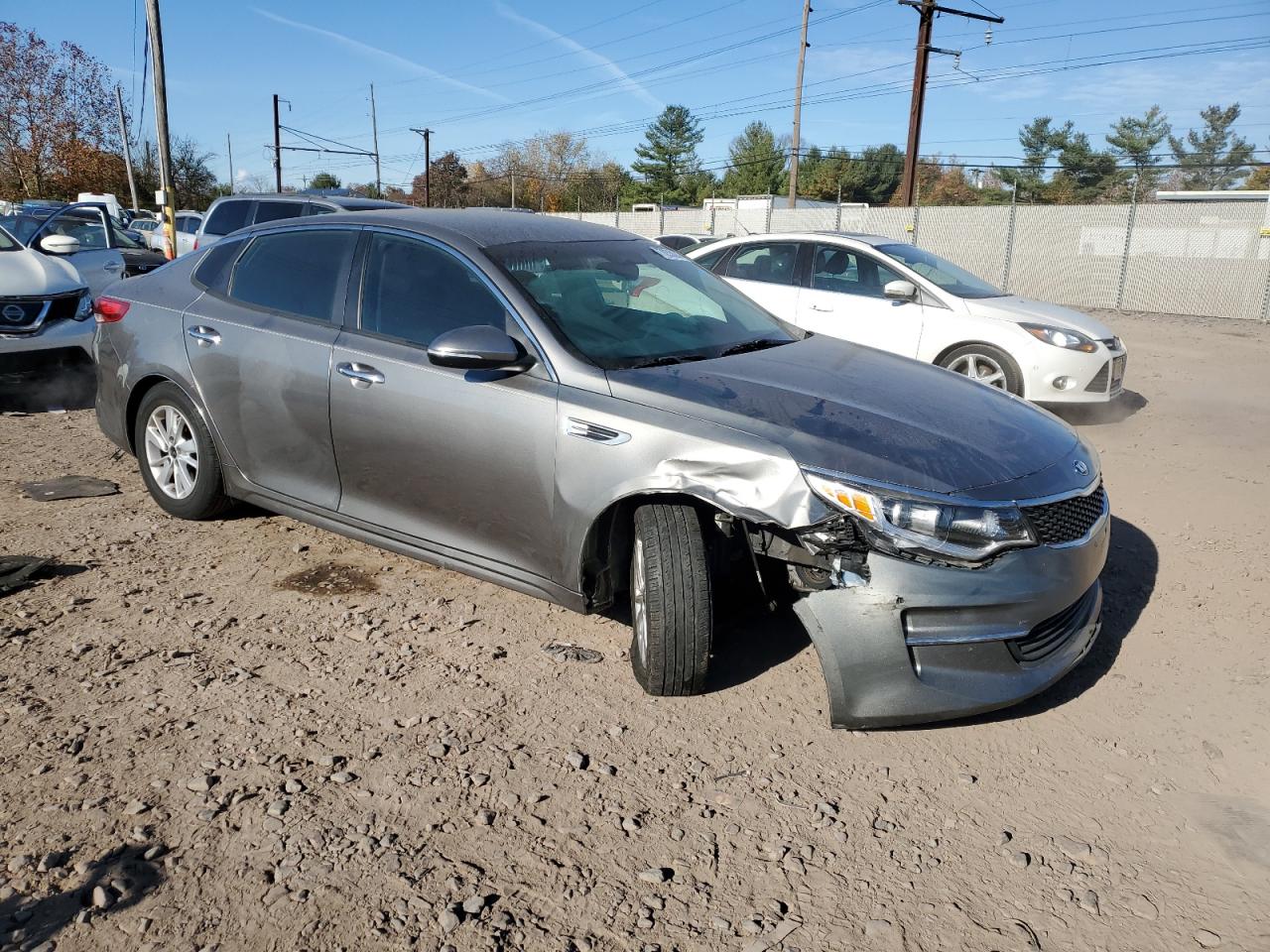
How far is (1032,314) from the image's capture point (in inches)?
328

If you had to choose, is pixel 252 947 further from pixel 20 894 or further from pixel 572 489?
pixel 572 489

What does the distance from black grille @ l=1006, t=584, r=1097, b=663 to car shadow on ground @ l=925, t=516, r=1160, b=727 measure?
287mm

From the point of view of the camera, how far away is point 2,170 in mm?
38969

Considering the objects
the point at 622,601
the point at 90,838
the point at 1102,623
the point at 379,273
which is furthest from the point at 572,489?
the point at 1102,623

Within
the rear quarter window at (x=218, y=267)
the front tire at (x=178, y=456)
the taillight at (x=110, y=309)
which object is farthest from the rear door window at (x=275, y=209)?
the front tire at (x=178, y=456)

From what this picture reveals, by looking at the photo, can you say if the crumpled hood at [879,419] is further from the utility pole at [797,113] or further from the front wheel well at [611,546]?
the utility pole at [797,113]

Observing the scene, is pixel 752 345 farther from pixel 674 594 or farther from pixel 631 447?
pixel 674 594

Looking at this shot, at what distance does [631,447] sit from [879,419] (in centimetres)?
87

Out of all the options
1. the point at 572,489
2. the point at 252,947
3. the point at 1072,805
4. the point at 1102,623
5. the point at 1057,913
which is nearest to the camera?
the point at 252,947

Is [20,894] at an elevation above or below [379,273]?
below

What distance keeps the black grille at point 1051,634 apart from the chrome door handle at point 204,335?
3.67m

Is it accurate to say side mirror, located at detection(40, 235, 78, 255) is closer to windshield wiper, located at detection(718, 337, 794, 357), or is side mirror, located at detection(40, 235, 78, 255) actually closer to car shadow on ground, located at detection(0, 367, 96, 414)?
car shadow on ground, located at detection(0, 367, 96, 414)

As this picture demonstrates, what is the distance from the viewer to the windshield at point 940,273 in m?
8.60

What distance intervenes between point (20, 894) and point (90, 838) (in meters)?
0.23
